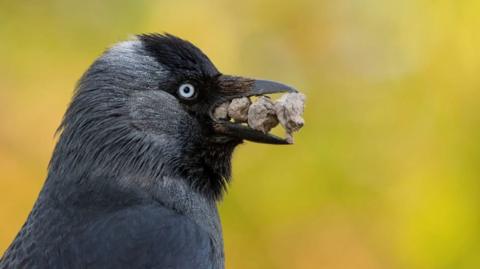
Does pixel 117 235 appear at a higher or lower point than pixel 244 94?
lower

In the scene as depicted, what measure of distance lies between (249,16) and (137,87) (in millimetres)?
3521

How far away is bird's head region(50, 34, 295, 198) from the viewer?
20.6 feet

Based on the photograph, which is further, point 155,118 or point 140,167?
point 155,118

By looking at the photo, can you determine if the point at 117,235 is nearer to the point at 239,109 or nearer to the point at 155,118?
the point at 155,118

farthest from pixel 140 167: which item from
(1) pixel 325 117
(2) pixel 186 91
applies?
(1) pixel 325 117

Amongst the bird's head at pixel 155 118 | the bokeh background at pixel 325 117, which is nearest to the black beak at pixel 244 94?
the bird's head at pixel 155 118

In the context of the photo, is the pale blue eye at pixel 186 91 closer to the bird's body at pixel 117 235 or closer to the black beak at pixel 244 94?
the black beak at pixel 244 94

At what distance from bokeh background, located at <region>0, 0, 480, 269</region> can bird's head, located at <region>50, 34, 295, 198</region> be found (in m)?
2.17

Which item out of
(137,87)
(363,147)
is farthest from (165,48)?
(363,147)

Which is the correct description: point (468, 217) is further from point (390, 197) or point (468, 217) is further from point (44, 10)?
point (44, 10)

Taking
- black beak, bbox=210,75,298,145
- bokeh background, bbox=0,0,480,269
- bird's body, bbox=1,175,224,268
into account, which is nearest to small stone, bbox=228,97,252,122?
black beak, bbox=210,75,298,145

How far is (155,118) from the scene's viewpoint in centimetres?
640

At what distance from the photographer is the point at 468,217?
897cm

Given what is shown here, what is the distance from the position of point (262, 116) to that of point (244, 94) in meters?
0.17
